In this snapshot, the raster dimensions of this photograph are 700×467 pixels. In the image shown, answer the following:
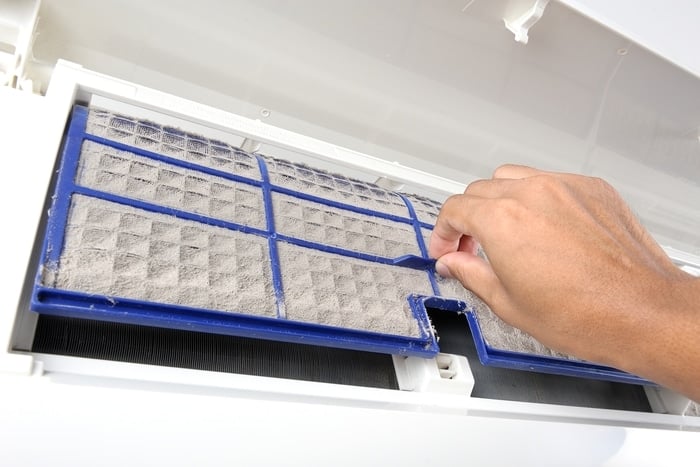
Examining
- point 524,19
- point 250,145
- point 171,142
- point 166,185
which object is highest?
point 524,19

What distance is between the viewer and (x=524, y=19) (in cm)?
112

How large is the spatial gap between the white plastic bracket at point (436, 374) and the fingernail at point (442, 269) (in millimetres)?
122

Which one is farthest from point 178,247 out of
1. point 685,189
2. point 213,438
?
point 685,189

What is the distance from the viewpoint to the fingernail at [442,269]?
823 mm

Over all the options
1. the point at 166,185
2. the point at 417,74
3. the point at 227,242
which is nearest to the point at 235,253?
the point at 227,242

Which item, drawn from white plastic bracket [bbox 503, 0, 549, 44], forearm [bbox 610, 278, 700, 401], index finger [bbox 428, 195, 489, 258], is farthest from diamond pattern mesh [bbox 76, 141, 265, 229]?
white plastic bracket [bbox 503, 0, 549, 44]

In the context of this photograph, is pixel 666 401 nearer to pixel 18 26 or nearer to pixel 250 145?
pixel 250 145

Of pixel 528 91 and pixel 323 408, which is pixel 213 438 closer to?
pixel 323 408

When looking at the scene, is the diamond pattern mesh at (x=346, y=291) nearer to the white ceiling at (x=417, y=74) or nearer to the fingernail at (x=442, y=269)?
the fingernail at (x=442, y=269)

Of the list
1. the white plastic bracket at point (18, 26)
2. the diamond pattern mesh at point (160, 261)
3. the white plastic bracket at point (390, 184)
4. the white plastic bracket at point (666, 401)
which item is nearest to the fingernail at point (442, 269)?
the diamond pattern mesh at point (160, 261)

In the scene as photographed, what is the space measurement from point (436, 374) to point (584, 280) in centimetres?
29

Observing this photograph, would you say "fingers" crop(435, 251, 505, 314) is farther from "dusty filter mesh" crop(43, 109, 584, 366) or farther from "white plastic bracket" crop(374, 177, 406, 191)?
"white plastic bracket" crop(374, 177, 406, 191)

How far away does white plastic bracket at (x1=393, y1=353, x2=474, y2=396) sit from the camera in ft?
2.52

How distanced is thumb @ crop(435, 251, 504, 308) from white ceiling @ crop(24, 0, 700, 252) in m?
0.58
